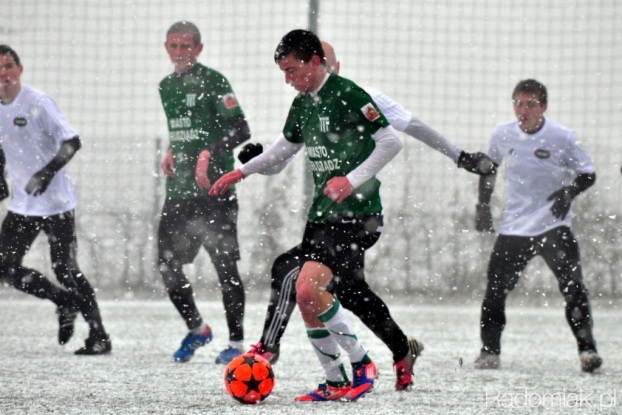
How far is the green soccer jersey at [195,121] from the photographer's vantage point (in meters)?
6.38

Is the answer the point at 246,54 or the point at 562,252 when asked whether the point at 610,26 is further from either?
the point at 562,252

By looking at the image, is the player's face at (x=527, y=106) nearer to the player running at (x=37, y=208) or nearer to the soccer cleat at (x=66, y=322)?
the player running at (x=37, y=208)

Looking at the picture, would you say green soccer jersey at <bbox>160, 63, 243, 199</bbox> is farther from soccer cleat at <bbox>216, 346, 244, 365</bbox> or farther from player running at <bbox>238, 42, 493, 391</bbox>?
player running at <bbox>238, 42, 493, 391</bbox>

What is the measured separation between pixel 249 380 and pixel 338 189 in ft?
2.87

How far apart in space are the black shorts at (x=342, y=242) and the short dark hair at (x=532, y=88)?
6.77 feet

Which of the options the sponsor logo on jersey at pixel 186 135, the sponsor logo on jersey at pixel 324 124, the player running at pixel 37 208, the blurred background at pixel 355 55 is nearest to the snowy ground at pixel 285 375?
the player running at pixel 37 208

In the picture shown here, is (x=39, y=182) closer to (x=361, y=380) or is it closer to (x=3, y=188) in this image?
(x=3, y=188)

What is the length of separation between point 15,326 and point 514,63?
5.64 meters

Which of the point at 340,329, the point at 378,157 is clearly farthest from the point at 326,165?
the point at 340,329

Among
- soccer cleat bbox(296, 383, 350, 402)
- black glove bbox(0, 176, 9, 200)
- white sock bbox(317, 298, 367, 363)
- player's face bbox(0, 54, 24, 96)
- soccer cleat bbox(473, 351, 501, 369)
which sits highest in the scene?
player's face bbox(0, 54, 24, 96)

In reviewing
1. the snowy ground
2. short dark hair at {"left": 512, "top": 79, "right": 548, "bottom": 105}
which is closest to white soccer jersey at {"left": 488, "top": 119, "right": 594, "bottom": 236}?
Result: short dark hair at {"left": 512, "top": 79, "right": 548, "bottom": 105}

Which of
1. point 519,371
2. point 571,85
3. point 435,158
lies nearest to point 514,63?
point 571,85

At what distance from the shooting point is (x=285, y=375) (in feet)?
18.5

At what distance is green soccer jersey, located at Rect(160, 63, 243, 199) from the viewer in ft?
20.9
